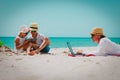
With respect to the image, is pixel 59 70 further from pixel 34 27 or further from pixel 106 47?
pixel 34 27

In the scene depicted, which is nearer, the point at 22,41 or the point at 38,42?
the point at 38,42

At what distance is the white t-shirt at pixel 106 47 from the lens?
694cm

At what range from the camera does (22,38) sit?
891 cm

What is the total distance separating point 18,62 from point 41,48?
7.50 ft

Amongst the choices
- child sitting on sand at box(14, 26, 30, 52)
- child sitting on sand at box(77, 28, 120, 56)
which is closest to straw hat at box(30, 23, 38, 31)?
child sitting on sand at box(14, 26, 30, 52)

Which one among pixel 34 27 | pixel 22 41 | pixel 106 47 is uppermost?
pixel 34 27

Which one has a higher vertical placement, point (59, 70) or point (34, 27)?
point (34, 27)

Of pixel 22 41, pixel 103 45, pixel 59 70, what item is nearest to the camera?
pixel 59 70

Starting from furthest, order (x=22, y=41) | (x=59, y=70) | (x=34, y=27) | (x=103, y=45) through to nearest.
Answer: (x=22, y=41) < (x=34, y=27) < (x=103, y=45) < (x=59, y=70)

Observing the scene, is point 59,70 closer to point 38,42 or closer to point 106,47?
point 106,47

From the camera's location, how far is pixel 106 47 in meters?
7.00

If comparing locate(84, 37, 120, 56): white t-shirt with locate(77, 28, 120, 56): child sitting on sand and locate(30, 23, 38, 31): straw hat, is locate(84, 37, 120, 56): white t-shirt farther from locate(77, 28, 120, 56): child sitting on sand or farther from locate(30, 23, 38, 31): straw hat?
locate(30, 23, 38, 31): straw hat

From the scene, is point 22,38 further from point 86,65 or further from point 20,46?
point 86,65

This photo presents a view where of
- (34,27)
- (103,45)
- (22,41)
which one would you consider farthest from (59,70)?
(22,41)
